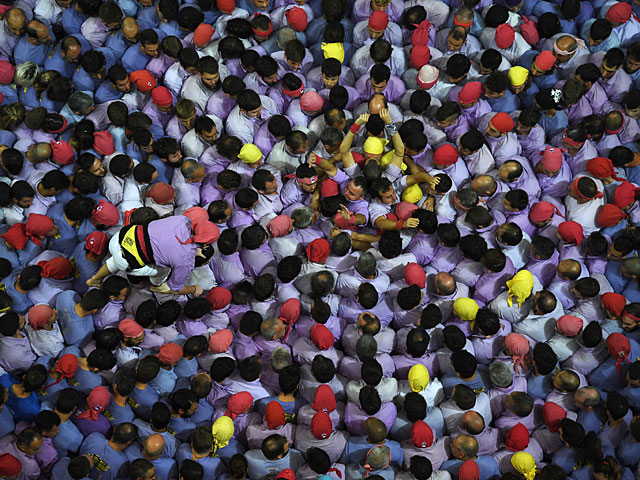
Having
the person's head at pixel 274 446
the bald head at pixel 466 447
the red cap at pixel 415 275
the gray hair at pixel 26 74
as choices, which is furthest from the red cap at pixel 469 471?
the gray hair at pixel 26 74

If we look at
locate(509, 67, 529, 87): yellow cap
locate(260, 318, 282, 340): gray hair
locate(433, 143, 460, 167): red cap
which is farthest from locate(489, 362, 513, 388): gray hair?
locate(509, 67, 529, 87): yellow cap

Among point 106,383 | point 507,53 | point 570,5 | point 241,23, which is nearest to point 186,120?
point 241,23

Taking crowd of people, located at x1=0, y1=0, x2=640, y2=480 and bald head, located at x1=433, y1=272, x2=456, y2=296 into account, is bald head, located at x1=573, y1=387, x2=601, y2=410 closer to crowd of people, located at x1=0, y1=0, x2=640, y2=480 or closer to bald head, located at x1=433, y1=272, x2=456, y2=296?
crowd of people, located at x1=0, y1=0, x2=640, y2=480

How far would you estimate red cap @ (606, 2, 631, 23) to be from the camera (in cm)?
812

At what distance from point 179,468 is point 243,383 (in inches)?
40.2

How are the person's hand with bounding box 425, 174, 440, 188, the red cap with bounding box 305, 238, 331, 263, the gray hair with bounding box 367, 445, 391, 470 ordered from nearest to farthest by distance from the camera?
1. the gray hair with bounding box 367, 445, 391, 470
2. the red cap with bounding box 305, 238, 331, 263
3. the person's hand with bounding box 425, 174, 440, 188

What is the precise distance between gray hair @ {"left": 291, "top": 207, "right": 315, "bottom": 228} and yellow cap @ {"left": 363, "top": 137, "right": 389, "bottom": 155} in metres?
1.07

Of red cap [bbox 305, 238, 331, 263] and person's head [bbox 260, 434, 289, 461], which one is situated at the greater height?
red cap [bbox 305, 238, 331, 263]

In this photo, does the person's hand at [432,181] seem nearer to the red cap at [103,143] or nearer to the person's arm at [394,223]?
the person's arm at [394,223]

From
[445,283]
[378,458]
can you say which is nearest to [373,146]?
[445,283]

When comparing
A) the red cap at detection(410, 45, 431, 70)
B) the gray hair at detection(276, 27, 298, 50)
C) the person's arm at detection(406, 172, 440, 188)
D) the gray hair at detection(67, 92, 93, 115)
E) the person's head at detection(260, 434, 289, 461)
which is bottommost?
the person's head at detection(260, 434, 289, 461)

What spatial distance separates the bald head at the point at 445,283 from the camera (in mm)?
6645

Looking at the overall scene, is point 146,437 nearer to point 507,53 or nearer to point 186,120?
point 186,120

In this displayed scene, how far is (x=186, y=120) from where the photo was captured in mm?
7664
